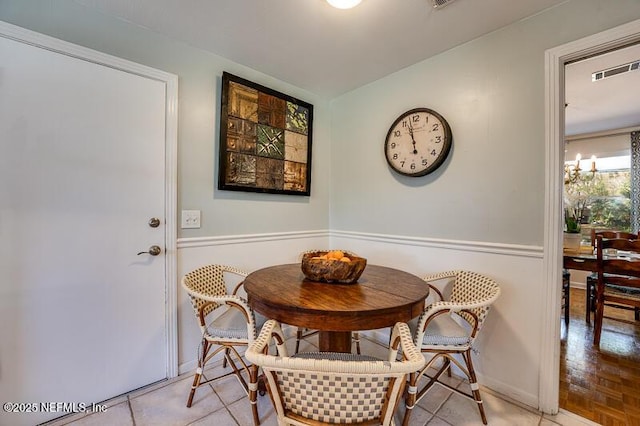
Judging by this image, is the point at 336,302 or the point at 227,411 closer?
the point at 336,302

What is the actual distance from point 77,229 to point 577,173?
18.2 ft

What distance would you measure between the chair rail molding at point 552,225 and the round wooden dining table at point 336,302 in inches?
29.9

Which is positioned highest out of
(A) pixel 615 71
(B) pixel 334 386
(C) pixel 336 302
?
(A) pixel 615 71

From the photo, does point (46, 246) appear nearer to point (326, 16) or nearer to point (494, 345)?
point (326, 16)

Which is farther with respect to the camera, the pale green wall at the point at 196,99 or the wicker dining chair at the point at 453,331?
the pale green wall at the point at 196,99

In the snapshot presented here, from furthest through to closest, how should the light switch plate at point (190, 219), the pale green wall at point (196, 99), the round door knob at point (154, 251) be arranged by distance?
the light switch plate at point (190, 219) < the round door knob at point (154, 251) < the pale green wall at point (196, 99)

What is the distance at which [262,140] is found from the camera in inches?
90.4

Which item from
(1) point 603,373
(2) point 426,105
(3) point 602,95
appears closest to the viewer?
(1) point 603,373

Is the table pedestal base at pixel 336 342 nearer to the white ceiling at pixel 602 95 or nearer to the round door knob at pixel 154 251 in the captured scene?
the round door knob at pixel 154 251

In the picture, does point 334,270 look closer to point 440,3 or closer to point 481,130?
point 481,130

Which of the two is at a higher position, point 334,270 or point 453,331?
point 334,270

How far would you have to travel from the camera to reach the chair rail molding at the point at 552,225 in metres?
1.54

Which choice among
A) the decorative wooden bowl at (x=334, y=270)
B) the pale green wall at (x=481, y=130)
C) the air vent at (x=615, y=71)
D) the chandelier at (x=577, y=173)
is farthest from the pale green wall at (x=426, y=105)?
the chandelier at (x=577, y=173)

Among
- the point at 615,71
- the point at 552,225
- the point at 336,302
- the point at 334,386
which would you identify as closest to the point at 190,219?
the point at 336,302
